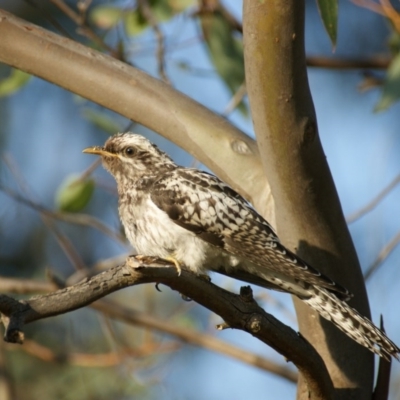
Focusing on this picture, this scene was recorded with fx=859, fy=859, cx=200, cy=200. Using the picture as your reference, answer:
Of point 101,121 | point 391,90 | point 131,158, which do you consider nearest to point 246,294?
point 391,90

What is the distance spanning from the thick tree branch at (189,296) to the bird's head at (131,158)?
120 centimetres

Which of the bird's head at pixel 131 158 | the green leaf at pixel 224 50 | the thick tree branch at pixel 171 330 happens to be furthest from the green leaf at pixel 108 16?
the thick tree branch at pixel 171 330

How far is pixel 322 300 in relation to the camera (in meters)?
3.17

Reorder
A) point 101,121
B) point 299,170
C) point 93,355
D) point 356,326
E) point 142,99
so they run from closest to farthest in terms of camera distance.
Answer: point 299,170 → point 356,326 → point 142,99 → point 101,121 → point 93,355

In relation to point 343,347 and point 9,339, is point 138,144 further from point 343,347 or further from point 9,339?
point 9,339

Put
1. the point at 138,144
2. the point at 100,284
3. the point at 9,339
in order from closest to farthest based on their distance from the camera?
the point at 9,339
the point at 100,284
the point at 138,144

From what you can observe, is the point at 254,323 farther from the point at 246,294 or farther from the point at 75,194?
the point at 75,194

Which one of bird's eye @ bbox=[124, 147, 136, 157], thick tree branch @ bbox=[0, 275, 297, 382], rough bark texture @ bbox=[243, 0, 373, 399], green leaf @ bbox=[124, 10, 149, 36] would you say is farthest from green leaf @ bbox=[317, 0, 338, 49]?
thick tree branch @ bbox=[0, 275, 297, 382]

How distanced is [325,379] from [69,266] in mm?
4035

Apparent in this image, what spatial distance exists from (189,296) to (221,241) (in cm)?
81

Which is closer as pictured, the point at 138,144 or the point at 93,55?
the point at 93,55

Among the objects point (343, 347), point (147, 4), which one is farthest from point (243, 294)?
point (147, 4)

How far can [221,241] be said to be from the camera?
11.1 ft

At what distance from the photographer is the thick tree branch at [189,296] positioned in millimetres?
2178
